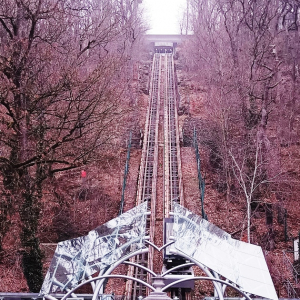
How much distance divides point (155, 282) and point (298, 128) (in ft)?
67.9

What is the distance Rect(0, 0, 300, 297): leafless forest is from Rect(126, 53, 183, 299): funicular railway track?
60 centimetres

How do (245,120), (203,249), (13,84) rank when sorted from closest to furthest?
(203,249) → (13,84) → (245,120)

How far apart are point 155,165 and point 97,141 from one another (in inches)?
308

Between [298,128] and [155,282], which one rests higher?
[298,128]

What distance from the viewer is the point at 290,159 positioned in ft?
71.1

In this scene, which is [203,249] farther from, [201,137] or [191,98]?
[191,98]

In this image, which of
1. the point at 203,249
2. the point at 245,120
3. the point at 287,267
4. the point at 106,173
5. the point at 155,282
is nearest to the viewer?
the point at 155,282

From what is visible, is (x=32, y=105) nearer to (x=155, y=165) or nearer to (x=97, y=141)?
(x=97, y=141)

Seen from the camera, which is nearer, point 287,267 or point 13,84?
point 13,84

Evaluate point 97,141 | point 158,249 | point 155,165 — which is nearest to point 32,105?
point 97,141

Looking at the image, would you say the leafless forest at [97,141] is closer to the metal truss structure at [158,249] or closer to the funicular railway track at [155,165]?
the funicular railway track at [155,165]

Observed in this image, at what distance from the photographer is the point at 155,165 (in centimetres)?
2295

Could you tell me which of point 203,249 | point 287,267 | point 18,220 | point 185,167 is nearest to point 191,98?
point 185,167

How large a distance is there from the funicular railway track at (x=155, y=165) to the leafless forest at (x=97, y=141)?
0.60m
